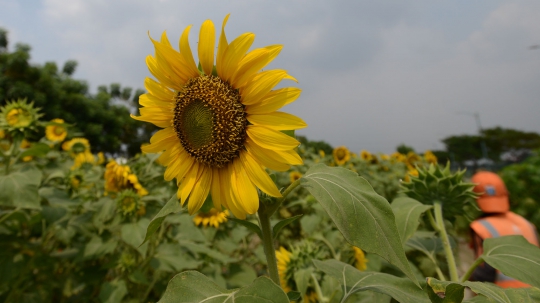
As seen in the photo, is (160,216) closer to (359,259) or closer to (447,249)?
(447,249)

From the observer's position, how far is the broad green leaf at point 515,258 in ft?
2.39

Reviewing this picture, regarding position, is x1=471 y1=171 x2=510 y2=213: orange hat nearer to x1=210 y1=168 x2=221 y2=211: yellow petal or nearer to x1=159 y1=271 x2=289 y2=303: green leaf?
x1=210 y1=168 x2=221 y2=211: yellow petal

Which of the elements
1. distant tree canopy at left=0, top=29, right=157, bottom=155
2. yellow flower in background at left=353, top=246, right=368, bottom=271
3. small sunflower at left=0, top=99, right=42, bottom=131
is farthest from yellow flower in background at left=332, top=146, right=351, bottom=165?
distant tree canopy at left=0, top=29, right=157, bottom=155

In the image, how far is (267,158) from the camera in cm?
76

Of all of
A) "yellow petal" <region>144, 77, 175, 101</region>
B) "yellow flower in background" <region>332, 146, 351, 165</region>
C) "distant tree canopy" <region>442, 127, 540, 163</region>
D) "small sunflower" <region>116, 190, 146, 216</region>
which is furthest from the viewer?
"distant tree canopy" <region>442, 127, 540, 163</region>

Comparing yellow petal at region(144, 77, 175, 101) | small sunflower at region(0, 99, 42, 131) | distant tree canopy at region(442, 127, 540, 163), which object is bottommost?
distant tree canopy at region(442, 127, 540, 163)

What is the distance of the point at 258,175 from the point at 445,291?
39 centimetres

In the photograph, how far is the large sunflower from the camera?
0.75m

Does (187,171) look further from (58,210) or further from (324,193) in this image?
(58,210)

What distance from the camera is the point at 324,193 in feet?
2.02

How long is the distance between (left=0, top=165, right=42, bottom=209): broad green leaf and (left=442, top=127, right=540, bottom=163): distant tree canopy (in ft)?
112

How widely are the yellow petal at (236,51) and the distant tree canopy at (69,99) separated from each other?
14770mm

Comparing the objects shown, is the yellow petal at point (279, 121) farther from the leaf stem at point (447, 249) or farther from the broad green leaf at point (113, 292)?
the broad green leaf at point (113, 292)

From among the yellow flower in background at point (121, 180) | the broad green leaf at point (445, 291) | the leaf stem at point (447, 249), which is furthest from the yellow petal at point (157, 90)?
the yellow flower in background at point (121, 180)
